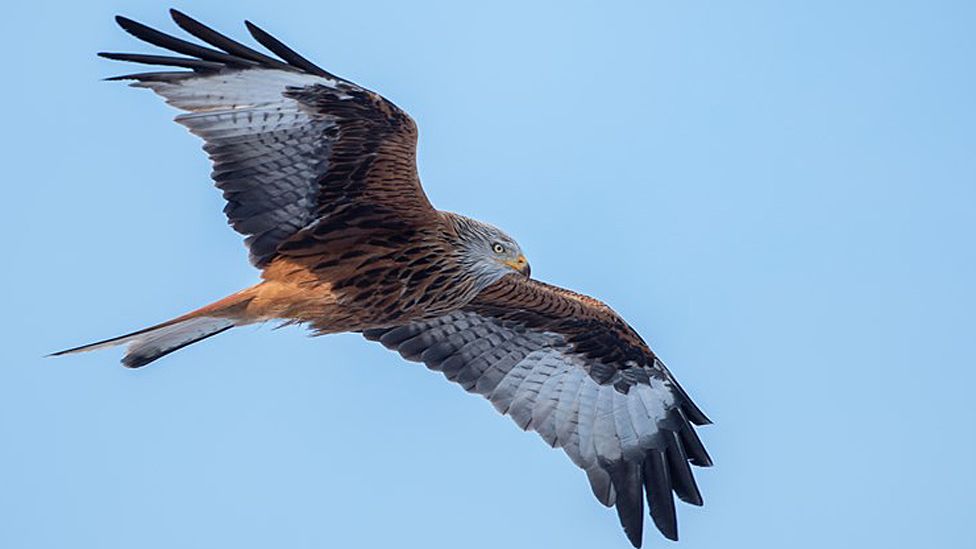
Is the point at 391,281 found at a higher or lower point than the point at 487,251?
lower

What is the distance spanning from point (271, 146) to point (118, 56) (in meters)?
1.41

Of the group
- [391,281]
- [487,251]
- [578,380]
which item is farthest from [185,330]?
[578,380]

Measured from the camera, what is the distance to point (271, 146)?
34.7 ft

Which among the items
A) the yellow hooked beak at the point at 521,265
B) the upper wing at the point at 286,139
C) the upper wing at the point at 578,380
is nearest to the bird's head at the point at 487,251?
the yellow hooked beak at the point at 521,265

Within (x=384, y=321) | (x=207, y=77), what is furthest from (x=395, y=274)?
(x=207, y=77)

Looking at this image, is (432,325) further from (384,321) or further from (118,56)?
(118,56)

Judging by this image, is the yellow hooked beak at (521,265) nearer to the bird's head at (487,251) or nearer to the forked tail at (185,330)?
the bird's head at (487,251)

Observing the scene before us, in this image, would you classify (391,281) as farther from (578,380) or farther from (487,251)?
(578,380)

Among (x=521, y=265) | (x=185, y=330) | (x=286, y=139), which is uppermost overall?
(x=286, y=139)

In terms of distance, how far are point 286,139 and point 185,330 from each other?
1512 mm

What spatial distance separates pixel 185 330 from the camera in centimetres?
1082

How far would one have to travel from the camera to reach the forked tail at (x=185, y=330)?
10.6 m

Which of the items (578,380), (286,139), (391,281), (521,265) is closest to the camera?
(286,139)

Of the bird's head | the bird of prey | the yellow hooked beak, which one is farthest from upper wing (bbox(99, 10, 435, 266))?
the yellow hooked beak
